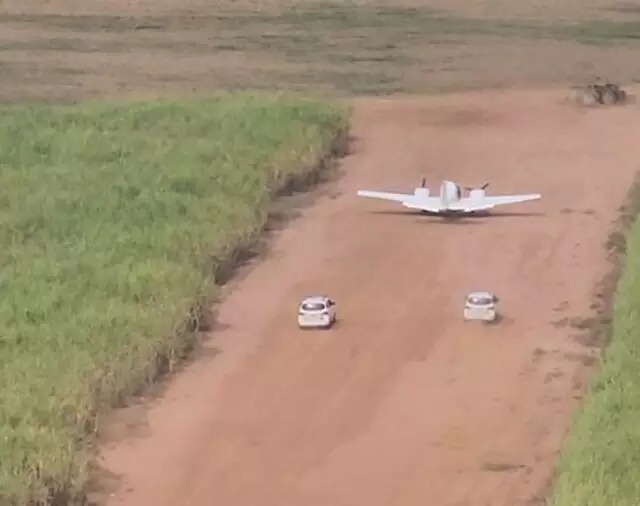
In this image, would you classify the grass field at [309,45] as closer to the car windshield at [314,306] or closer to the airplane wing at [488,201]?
the airplane wing at [488,201]

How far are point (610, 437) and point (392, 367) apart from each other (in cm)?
251

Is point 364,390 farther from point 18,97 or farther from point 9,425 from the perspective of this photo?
point 18,97

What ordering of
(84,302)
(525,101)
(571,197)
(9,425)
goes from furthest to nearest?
1. (525,101)
2. (571,197)
3. (84,302)
4. (9,425)

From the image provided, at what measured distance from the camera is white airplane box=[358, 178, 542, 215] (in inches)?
607

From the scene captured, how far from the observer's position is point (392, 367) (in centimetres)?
1108

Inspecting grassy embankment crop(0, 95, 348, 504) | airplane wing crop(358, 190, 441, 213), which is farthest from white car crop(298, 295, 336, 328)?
airplane wing crop(358, 190, 441, 213)

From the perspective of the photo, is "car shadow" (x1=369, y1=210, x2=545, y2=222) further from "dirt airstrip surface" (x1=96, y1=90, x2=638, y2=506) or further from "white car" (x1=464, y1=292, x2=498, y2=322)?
"white car" (x1=464, y1=292, x2=498, y2=322)

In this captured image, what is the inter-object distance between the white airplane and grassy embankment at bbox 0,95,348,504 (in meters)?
1.41

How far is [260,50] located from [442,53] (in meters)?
3.17

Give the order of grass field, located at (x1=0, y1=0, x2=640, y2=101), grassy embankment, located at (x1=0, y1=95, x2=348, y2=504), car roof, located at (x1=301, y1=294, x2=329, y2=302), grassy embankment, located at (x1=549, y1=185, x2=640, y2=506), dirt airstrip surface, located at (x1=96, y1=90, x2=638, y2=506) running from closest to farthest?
grassy embankment, located at (x1=549, y1=185, x2=640, y2=506), dirt airstrip surface, located at (x1=96, y1=90, x2=638, y2=506), grassy embankment, located at (x1=0, y1=95, x2=348, y2=504), car roof, located at (x1=301, y1=294, x2=329, y2=302), grass field, located at (x1=0, y1=0, x2=640, y2=101)

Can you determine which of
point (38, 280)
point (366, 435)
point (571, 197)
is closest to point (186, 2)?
point (571, 197)

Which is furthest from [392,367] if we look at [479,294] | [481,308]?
[479,294]

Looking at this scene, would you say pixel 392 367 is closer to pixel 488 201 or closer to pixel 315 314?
pixel 315 314

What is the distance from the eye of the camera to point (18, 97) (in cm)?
2333
